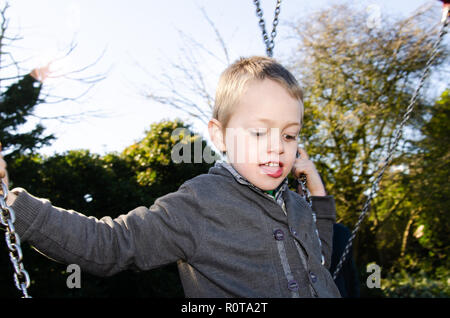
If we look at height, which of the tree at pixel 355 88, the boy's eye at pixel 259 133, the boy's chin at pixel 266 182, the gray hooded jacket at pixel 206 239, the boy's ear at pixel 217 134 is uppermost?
the tree at pixel 355 88

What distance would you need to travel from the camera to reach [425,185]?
8.41 m

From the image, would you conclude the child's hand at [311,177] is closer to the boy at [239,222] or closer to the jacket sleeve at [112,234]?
the boy at [239,222]

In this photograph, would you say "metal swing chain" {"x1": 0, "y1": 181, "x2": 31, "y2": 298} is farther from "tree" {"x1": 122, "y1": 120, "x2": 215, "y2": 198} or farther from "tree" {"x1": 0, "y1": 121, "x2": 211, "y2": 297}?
"tree" {"x1": 122, "y1": 120, "x2": 215, "y2": 198}

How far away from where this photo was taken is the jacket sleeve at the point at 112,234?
1.26 metres

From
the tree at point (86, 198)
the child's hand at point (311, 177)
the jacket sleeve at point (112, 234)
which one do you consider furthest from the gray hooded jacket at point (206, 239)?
the tree at point (86, 198)

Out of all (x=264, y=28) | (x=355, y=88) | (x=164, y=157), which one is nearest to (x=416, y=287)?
(x=355, y=88)

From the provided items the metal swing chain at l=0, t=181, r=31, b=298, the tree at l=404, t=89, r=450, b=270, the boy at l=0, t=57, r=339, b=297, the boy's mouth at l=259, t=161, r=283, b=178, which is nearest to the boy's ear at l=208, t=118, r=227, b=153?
the boy at l=0, t=57, r=339, b=297

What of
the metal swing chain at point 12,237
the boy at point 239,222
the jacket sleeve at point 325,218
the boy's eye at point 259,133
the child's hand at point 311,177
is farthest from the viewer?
the child's hand at point 311,177

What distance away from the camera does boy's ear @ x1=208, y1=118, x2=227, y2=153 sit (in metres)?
1.77

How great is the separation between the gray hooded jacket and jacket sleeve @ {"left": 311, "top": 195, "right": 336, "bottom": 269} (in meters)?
0.27

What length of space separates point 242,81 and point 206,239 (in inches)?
26.0
